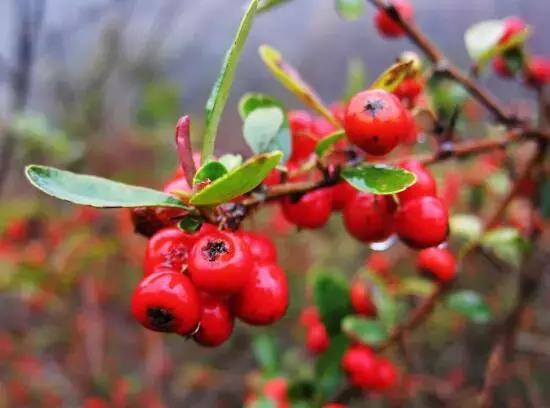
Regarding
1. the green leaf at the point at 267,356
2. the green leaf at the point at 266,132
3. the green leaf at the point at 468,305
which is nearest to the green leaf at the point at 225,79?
the green leaf at the point at 266,132

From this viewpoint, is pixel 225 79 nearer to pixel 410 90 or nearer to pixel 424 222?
pixel 424 222

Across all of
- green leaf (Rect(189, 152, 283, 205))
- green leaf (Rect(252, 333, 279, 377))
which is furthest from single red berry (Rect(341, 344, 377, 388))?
green leaf (Rect(189, 152, 283, 205))

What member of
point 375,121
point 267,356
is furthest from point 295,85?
point 267,356

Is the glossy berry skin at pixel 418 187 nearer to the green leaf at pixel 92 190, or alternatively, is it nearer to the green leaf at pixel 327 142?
the green leaf at pixel 327 142

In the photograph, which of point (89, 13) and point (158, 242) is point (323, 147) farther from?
point (89, 13)

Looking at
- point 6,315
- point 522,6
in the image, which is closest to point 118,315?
point 6,315

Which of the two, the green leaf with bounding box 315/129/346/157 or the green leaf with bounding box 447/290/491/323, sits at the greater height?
the green leaf with bounding box 315/129/346/157

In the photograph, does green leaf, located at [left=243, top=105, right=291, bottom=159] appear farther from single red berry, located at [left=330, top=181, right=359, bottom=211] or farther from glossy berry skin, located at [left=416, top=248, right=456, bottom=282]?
glossy berry skin, located at [left=416, top=248, right=456, bottom=282]
